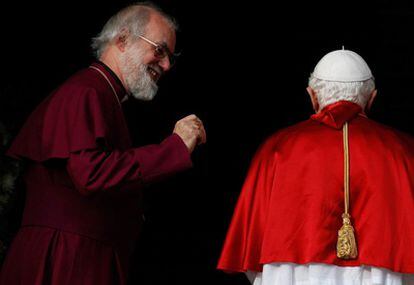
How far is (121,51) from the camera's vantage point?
4973 mm

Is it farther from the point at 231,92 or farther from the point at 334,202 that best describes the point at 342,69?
the point at 231,92

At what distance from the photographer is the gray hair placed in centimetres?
498

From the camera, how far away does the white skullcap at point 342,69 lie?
5.17 meters

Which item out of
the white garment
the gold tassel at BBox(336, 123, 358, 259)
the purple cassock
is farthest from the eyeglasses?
A: the white garment

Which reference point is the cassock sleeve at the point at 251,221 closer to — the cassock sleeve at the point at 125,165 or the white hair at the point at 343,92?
the white hair at the point at 343,92

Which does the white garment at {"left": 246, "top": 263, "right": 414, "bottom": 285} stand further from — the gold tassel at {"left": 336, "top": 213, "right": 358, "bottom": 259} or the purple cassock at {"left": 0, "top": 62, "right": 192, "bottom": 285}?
the purple cassock at {"left": 0, "top": 62, "right": 192, "bottom": 285}

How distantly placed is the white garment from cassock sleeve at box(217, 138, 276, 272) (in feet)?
0.40

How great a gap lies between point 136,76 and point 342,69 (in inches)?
38.6

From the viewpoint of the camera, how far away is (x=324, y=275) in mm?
5004

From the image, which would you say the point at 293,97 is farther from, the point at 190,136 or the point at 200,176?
the point at 190,136

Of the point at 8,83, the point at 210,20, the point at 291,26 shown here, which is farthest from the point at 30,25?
the point at 291,26

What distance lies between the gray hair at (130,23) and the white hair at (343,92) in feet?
2.44

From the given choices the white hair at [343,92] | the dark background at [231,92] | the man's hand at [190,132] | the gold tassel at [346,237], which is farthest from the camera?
the dark background at [231,92]

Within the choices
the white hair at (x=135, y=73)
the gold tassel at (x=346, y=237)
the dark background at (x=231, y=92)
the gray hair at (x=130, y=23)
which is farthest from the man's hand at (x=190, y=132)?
the dark background at (x=231, y=92)
